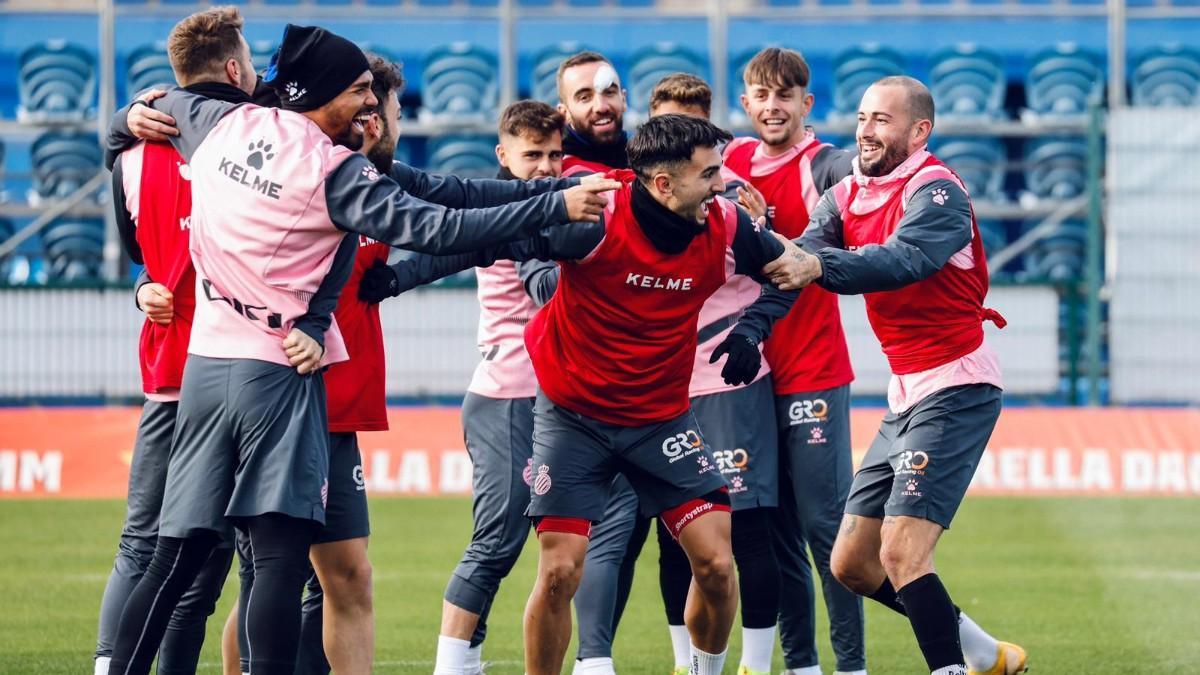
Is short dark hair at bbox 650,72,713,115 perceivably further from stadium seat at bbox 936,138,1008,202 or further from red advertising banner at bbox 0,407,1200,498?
stadium seat at bbox 936,138,1008,202

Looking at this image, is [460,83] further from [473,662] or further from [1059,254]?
[473,662]

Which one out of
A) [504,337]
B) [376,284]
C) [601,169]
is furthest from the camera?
[601,169]

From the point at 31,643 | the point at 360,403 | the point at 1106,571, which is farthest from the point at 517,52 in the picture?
the point at 360,403

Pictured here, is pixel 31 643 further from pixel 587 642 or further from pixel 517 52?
pixel 517 52

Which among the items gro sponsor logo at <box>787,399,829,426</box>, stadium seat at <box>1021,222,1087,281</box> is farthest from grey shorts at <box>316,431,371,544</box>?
stadium seat at <box>1021,222,1087,281</box>

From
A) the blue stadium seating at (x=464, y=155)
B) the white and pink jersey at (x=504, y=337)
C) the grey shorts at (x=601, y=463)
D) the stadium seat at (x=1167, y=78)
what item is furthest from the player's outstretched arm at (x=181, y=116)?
the stadium seat at (x=1167, y=78)

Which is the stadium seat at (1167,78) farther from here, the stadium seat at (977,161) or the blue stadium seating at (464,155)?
the blue stadium seating at (464,155)

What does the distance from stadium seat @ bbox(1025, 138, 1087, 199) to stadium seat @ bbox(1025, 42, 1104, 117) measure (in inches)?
26.9

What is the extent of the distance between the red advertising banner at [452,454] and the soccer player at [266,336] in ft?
32.8

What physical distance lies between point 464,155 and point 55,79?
486cm

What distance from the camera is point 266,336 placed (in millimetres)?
5219

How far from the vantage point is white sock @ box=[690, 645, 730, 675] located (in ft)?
21.4

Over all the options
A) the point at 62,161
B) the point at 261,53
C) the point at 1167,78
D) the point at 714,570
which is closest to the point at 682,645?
the point at 714,570

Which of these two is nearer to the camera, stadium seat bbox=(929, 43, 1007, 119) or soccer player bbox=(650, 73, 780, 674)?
soccer player bbox=(650, 73, 780, 674)
